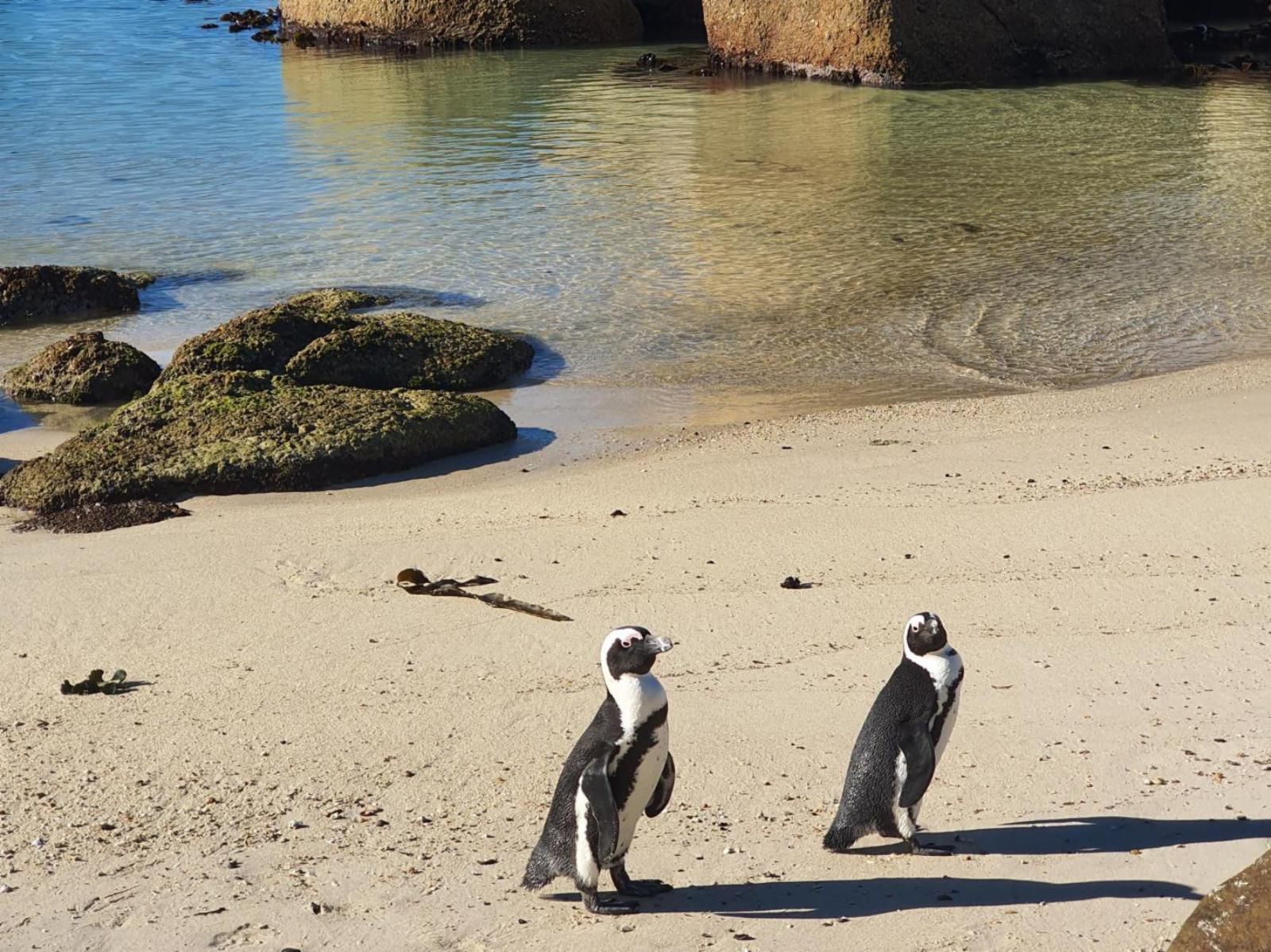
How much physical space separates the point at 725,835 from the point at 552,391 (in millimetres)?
→ 6024

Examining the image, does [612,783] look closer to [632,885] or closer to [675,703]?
[632,885]

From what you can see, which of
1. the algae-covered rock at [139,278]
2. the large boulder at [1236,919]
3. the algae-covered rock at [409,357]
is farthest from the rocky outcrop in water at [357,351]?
the large boulder at [1236,919]

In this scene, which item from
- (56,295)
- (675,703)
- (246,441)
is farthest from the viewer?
(56,295)

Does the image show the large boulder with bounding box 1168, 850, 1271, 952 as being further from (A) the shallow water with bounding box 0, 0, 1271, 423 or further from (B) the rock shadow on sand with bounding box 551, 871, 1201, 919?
(A) the shallow water with bounding box 0, 0, 1271, 423

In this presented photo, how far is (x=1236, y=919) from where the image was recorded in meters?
2.69

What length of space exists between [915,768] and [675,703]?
109 centimetres

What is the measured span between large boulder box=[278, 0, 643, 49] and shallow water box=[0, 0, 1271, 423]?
312 cm

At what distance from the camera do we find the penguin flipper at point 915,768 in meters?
3.85

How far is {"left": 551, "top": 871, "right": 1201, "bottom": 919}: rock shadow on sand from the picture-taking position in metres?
3.67

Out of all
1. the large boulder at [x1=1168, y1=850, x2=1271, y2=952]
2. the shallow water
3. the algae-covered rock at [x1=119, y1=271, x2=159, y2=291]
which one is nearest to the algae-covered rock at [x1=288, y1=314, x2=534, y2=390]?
the shallow water

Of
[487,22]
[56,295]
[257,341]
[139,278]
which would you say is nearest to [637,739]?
[257,341]

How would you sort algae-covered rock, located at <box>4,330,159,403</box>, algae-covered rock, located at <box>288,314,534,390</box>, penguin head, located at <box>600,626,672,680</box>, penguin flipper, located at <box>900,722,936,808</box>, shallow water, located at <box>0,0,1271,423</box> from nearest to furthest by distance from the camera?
1. penguin head, located at <box>600,626,672,680</box>
2. penguin flipper, located at <box>900,722,936,808</box>
3. algae-covered rock, located at <box>288,314,534,390</box>
4. algae-covered rock, located at <box>4,330,159,403</box>
5. shallow water, located at <box>0,0,1271,423</box>

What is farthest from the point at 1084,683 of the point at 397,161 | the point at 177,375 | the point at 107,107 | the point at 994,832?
the point at 107,107

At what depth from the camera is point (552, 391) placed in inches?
387
